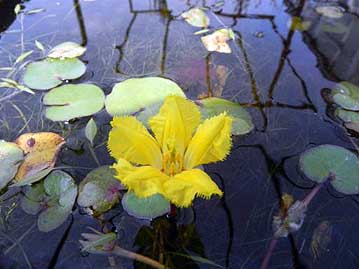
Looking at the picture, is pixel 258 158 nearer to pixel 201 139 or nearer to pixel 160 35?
pixel 201 139

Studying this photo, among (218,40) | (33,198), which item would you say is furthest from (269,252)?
(218,40)

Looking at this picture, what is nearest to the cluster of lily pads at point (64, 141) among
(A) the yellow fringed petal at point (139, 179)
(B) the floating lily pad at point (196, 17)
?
(A) the yellow fringed petal at point (139, 179)

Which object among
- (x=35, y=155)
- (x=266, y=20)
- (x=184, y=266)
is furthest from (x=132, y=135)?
(x=266, y=20)

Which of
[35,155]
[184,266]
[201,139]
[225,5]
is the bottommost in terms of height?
[184,266]

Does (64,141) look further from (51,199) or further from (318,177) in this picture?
(318,177)

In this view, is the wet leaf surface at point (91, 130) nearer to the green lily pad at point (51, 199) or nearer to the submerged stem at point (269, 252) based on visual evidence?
the green lily pad at point (51, 199)

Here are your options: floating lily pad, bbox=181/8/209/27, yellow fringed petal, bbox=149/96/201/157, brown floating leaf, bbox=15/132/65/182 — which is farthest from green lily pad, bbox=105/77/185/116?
floating lily pad, bbox=181/8/209/27
